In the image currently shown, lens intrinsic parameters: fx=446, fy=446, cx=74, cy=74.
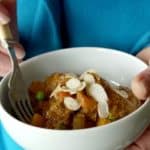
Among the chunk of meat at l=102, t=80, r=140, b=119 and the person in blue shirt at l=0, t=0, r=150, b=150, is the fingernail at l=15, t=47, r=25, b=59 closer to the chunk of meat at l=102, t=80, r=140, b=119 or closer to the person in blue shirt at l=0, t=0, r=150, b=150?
the person in blue shirt at l=0, t=0, r=150, b=150

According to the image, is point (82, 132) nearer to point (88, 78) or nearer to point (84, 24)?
point (88, 78)

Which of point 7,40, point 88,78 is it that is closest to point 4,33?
point 7,40

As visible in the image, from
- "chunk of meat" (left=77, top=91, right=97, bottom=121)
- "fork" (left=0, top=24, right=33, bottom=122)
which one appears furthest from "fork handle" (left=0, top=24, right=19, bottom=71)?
"chunk of meat" (left=77, top=91, right=97, bottom=121)

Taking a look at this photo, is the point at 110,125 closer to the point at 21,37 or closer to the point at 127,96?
the point at 127,96

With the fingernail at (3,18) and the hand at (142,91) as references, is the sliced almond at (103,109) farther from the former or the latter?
the fingernail at (3,18)

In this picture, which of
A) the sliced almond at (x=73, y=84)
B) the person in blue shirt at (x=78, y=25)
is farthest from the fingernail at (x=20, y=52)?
the sliced almond at (x=73, y=84)
